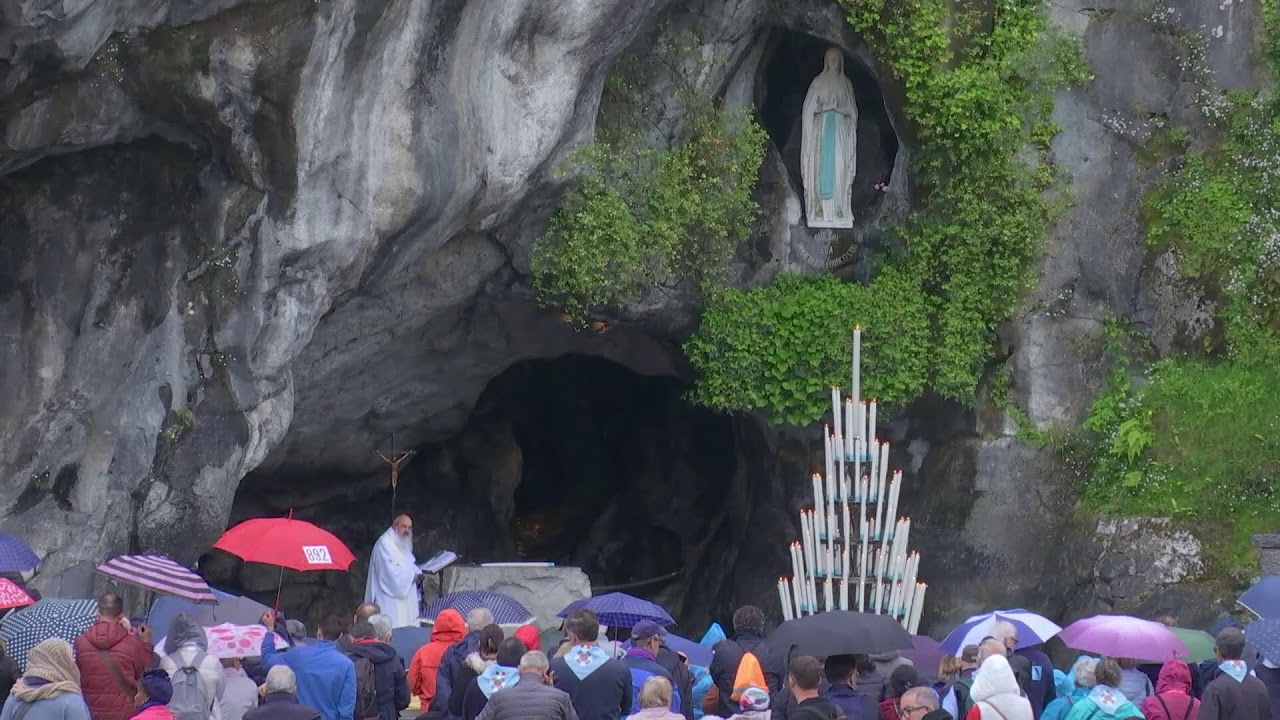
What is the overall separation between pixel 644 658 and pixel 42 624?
3.16m

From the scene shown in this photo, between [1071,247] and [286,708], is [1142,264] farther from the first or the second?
[286,708]

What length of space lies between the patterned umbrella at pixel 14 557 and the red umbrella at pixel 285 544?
131 cm

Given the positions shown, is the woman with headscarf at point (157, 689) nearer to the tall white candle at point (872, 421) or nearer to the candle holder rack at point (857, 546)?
the candle holder rack at point (857, 546)

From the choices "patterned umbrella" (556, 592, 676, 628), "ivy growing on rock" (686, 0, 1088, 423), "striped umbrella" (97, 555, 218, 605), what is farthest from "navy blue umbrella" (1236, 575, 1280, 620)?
"striped umbrella" (97, 555, 218, 605)

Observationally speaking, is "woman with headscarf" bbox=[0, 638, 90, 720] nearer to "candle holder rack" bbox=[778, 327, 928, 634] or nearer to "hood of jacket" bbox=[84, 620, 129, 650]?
"hood of jacket" bbox=[84, 620, 129, 650]

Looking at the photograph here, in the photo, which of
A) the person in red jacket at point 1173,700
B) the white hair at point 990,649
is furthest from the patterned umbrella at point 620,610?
the person in red jacket at point 1173,700

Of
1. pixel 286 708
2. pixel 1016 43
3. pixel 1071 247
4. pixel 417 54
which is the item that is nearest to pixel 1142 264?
pixel 1071 247

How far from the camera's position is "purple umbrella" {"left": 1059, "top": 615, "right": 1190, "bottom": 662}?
35.0 feet

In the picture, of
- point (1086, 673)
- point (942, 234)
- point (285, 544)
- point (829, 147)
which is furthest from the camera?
point (829, 147)

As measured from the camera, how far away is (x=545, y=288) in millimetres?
16703

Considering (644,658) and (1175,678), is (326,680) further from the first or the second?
(1175,678)

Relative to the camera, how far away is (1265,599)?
11.2m

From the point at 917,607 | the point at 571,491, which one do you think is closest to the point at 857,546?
the point at 917,607

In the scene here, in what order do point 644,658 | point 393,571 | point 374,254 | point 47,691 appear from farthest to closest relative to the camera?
point 393,571 → point 374,254 → point 644,658 → point 47,691
